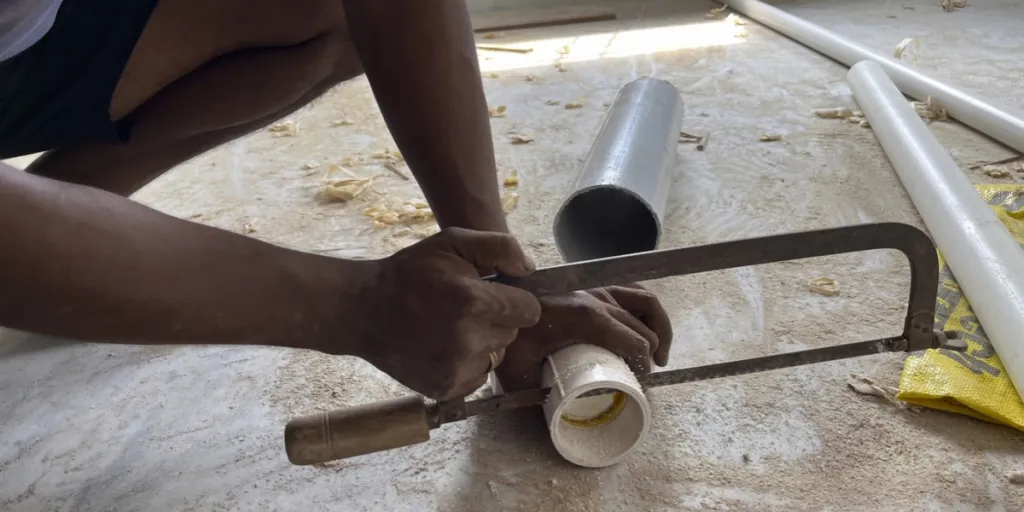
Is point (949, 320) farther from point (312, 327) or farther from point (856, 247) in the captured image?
point (312, 327)

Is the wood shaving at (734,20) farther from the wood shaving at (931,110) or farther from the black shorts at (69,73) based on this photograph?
the black shorts at (69,73)

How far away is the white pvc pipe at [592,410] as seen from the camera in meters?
0.99

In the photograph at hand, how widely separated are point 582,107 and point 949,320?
1.53 m

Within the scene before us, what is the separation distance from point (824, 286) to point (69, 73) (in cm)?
129

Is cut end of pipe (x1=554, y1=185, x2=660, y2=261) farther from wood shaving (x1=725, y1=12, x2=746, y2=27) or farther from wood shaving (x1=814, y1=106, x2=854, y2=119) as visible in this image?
wood shaving (x1=725, y1=12, x2=746, y2=27)

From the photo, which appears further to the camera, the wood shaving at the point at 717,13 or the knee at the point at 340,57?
the wood shaving at the point at 717,13

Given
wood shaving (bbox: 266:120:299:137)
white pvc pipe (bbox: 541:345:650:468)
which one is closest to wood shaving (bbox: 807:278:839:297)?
white pvc pipe (bbox: 541:345:650:468)

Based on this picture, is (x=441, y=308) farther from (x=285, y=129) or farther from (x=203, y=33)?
(x=285, y=129)

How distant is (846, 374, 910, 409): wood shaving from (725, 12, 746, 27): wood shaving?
288 centimetres

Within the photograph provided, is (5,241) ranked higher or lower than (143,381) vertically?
higher

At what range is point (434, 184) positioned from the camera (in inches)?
41.0

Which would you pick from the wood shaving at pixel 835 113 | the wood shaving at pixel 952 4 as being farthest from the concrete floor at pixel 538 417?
the wood shaving at pixel 952 4

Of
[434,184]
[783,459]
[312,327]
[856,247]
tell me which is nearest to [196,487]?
[312,327]

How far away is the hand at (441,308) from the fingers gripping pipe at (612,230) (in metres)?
0.17
